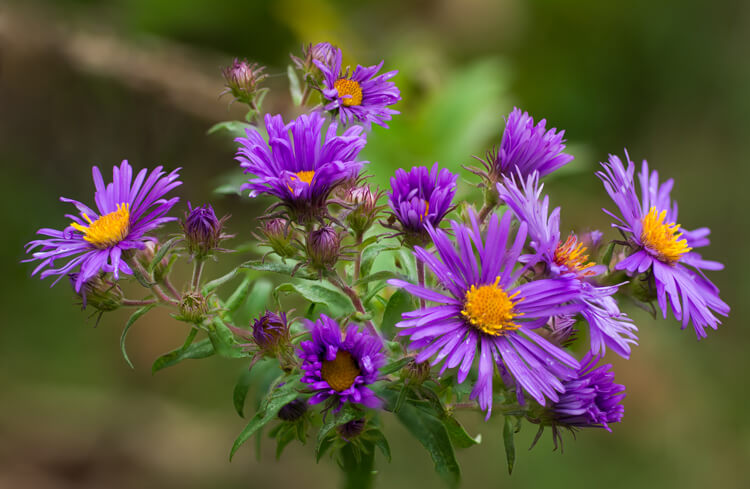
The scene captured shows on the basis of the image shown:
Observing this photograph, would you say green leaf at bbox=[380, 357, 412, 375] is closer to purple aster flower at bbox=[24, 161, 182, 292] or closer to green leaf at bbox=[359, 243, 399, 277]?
green leaf at bbox=[359, 243, 399, 277]

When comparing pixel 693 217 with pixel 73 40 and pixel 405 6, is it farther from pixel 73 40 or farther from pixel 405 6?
pixel 73 40

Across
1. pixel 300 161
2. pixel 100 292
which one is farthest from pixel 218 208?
pixel 300 161

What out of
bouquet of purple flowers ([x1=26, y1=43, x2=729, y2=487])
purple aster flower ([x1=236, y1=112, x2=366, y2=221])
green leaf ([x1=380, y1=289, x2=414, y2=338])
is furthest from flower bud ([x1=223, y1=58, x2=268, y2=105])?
green leaf ([x1=380, y1=289, x2=414, y2=338])

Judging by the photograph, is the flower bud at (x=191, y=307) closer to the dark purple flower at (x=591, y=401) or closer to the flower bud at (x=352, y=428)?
the flower bud at (x=352, y=428)

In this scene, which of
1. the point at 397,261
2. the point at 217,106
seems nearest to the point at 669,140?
the point at 217,106

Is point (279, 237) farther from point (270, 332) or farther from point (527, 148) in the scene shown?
point (527, 148)

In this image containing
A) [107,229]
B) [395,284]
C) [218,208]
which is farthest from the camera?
[218,208]
